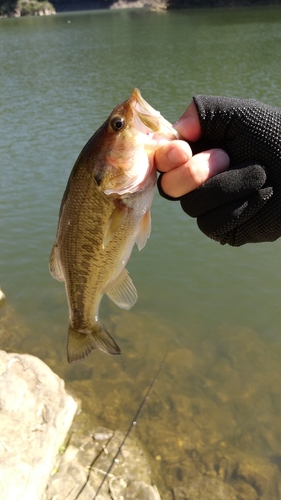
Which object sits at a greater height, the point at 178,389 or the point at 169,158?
the point at 169,158

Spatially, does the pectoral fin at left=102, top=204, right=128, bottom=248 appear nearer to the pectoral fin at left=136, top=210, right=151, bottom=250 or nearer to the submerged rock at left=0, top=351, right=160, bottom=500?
the pectoral fin at left=136, top=210, right=151, bottom=250

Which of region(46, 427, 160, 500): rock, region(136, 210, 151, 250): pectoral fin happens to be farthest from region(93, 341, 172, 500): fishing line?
region(136, 210, 151, 250): pectoral fin

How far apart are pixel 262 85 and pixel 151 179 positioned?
2151 cm

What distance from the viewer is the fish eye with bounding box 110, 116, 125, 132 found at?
8.13 ft

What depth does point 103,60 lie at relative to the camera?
3416 centimetres

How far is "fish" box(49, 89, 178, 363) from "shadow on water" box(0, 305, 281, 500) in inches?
137

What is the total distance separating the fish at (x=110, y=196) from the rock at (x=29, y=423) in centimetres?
240

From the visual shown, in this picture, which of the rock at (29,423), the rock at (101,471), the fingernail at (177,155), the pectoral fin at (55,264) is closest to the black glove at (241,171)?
the fingernail at (177,155)

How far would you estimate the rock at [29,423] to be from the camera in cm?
437

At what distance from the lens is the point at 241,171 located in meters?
2.45

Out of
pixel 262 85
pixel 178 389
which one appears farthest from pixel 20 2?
pixel 178 389

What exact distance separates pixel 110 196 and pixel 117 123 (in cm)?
40

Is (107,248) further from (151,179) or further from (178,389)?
(178,389)

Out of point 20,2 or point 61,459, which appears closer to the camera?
point 61,459
